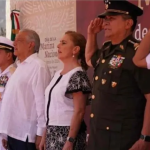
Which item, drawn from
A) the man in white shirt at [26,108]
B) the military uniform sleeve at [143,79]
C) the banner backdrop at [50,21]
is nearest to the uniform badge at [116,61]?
the military uniform sleeve at [143,79]

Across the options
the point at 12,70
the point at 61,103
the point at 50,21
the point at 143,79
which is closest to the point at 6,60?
the point at 12,70

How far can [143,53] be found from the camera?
6.43 feet

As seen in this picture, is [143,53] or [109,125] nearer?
[143,53]

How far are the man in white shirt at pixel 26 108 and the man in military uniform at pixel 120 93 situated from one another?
0.74 metres

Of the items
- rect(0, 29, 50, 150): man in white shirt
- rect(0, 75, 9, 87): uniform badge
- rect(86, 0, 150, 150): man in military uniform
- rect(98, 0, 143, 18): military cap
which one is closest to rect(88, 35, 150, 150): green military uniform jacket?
rect(86, 0, 150, 150): man in military uniform

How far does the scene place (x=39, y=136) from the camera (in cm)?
292

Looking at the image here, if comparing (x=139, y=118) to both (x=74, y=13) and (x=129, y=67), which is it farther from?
(x=74, y=13)

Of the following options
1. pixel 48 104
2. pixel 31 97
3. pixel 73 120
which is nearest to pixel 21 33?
pixel 31 97

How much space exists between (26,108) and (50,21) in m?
1.15

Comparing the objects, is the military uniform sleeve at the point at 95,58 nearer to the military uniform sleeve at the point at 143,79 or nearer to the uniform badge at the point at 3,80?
the military uniform sleeve at the point at 143,79

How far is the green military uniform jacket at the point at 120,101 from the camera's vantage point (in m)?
2.11

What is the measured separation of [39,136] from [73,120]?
51 centimetres

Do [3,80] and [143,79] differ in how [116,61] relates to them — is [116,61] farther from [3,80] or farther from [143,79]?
[3,80]

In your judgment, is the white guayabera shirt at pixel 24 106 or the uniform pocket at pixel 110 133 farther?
the white guayabera shirt at pixel 24 106
